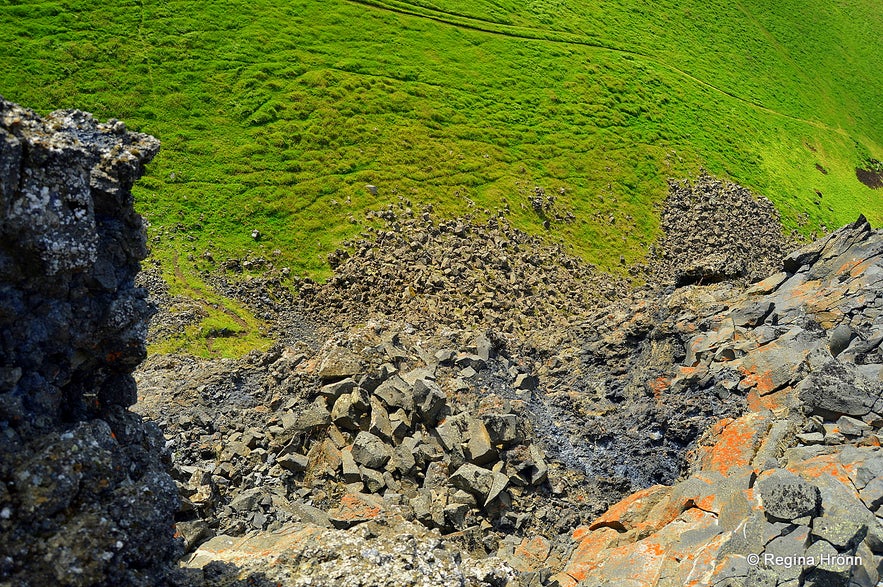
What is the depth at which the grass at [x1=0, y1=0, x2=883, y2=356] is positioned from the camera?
5312 centimetres

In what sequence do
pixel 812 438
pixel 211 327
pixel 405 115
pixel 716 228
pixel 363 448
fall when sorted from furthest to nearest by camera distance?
pixel 405 115 → pixel 716 228 → pixel 211 327 → pixel 363 448 → pixel 812 438

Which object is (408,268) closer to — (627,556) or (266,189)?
(266,189)

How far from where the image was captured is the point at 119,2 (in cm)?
6338

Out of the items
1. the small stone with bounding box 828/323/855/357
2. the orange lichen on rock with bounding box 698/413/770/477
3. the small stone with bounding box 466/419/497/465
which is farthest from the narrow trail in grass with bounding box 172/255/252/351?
the small stone with bounding box 828/323/855/357

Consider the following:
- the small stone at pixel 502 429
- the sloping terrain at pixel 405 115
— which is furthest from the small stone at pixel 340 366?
the sloping terrain at pixel 405 115

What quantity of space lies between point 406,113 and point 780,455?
48033 millimetres

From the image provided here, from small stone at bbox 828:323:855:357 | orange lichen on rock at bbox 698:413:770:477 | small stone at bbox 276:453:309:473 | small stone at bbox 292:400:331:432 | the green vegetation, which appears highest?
small stone at bbox 828:323:855:357

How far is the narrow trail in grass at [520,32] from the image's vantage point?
7544 centimetres

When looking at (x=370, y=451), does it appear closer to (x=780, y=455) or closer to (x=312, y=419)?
(x=312, y=419)

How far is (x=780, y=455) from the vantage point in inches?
952

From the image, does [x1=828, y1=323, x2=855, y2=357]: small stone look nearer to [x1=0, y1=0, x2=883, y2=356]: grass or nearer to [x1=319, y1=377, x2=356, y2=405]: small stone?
[x1=319, y1=377, x2=356, y2=405]: small stone

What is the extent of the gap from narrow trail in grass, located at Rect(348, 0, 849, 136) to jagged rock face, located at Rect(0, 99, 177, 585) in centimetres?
6301

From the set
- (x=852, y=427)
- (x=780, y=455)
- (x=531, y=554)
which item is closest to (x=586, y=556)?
(x=531, y=554)

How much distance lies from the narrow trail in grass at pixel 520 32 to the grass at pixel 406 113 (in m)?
0.31
